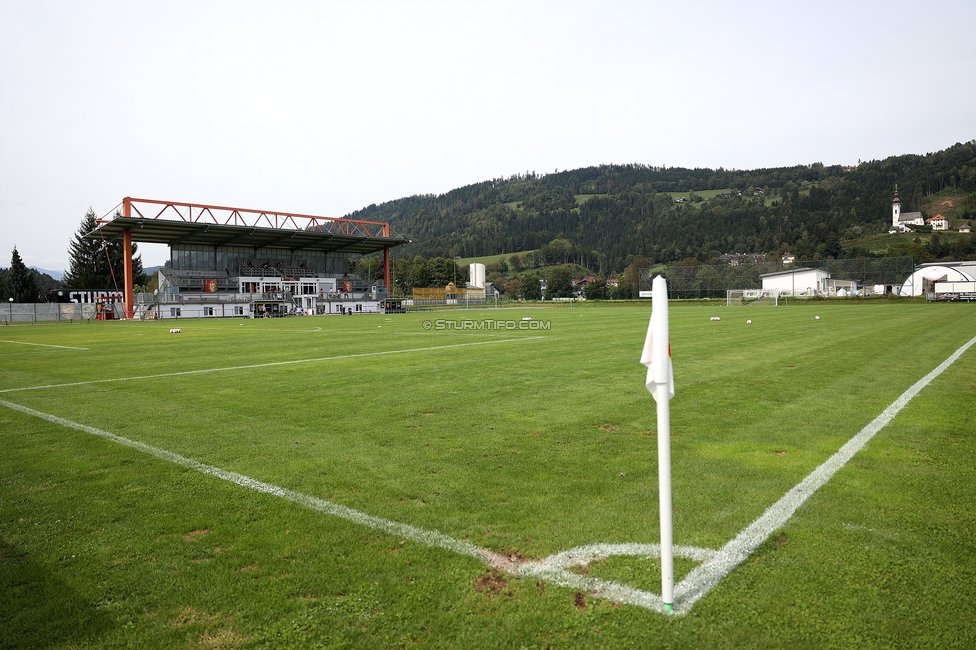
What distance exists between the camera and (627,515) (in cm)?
367

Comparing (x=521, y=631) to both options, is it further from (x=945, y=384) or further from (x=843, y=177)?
(x=843, y=177)

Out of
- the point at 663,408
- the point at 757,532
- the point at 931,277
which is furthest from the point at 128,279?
the point at 931,277

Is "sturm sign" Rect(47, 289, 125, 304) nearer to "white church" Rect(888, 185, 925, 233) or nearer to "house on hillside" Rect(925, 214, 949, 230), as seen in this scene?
"white church" Rect(888, 185, 925, 233)

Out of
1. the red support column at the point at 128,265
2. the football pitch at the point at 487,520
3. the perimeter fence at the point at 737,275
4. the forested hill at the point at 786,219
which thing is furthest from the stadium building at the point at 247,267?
the forested hill at the point at 786,219

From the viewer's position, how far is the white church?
14138 centimetres

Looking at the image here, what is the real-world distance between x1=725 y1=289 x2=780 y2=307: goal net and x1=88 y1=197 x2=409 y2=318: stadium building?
138 feet

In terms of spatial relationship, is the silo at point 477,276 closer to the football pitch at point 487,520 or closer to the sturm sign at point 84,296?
the sturm sign at point 84,296

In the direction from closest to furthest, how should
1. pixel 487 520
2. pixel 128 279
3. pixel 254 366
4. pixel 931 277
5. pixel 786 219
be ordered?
pixel 487 520
pixel 254 366
pixel 128 279
pixel 931 277
pixel 786 219

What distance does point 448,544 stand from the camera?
10.8 feet

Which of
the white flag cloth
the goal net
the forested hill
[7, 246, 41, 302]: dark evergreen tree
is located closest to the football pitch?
the white flag cloth

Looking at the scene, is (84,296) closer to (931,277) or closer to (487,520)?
(487,520)

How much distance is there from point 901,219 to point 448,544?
18492 cm

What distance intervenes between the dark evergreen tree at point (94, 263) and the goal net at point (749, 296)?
3276 inches

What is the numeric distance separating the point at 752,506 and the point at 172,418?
6.69m
